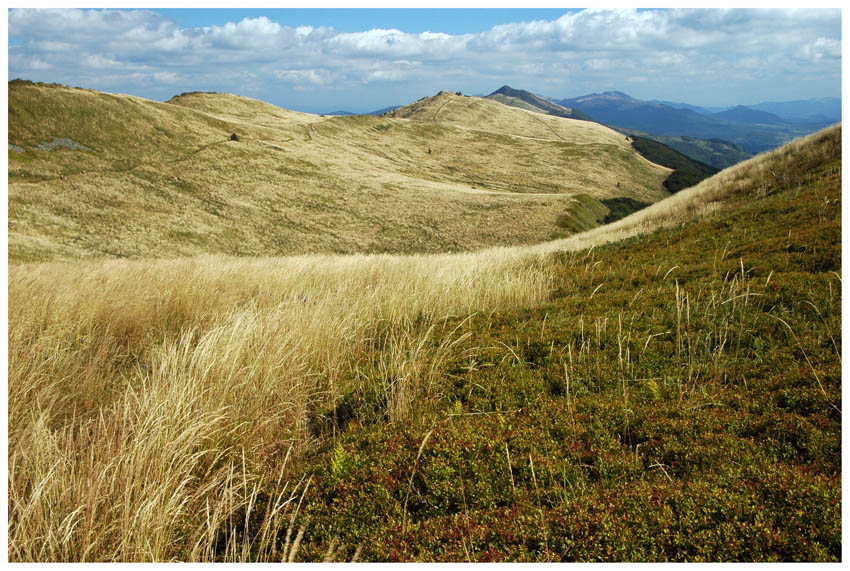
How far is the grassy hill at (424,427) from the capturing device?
2.96m

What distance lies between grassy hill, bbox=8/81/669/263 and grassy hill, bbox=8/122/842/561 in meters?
30.2

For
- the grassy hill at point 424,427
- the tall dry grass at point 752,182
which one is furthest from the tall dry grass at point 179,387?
the tall dry grass at point 752,182

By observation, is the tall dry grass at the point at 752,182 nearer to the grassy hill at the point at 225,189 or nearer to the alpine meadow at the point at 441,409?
the alpine meadow at the point at 441,409

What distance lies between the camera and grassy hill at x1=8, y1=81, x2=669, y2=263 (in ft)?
134

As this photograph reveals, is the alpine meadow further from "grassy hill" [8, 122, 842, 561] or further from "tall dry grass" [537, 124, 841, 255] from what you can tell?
"tall dry grass" [537, 124, 841, 255]

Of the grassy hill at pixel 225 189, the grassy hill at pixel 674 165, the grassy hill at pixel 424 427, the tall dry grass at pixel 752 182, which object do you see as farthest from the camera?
the grassy hill at pixel 674 165

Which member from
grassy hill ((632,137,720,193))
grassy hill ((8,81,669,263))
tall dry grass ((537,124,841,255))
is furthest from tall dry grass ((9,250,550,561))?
grassy hill ((632,137,720,193))

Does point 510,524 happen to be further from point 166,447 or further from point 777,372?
point 777,372

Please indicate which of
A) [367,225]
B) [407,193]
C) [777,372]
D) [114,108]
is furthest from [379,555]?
[114,108]

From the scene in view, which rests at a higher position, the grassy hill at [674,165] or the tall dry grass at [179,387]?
Result: the grassy hill at [674,165]

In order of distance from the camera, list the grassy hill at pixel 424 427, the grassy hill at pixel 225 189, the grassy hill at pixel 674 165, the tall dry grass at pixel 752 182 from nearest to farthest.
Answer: the grassy hill at pixel 424 427
the tall dry grass at pixel 752 182
the grassy hill at pixel 225 189
the grassy hill at pixel 674 165

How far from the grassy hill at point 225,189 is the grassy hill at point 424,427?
99.2ft

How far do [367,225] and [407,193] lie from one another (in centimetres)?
1304

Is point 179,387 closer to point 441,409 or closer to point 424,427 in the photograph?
point 424,427
